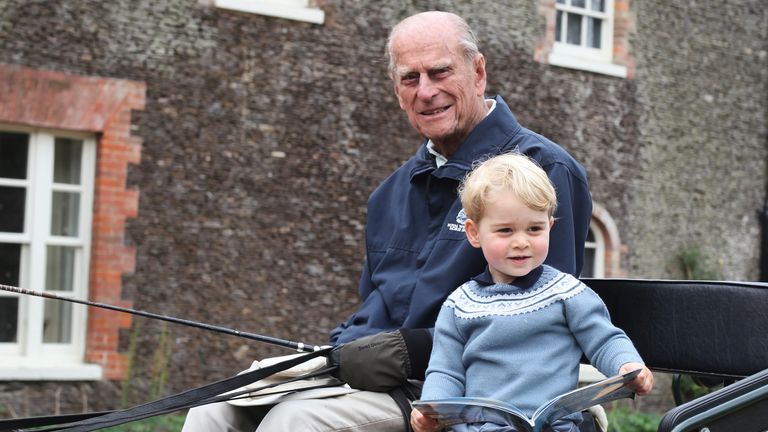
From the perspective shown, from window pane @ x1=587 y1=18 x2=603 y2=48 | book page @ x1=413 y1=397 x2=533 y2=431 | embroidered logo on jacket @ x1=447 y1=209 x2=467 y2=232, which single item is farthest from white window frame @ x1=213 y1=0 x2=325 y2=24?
book page @ x1=413 y1=397 x2=533 y2=431

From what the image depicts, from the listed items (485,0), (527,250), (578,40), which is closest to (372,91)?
(485,0)

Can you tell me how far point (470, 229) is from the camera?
3416 millimetres

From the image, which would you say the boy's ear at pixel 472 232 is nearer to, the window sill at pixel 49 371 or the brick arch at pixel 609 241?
the window sill at pixel 49 371

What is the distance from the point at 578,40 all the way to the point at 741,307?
10.2 meters

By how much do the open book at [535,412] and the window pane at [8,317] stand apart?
7297mm

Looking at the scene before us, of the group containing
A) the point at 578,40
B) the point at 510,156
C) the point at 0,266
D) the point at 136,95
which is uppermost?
the point at 578,40

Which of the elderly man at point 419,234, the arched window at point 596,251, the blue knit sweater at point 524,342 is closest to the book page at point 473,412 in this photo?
the blue knit sweater at point 524,342

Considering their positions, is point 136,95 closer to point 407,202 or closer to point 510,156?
point 407,202

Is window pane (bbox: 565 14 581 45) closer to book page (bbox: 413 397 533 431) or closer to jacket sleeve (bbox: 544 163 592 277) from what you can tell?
jacket sleeve (bbox: 544 163 592 277)

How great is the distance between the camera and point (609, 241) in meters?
13.4

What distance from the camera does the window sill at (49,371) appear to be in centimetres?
961

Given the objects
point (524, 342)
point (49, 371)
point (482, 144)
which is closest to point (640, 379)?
point (524, 342)

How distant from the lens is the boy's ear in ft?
11.1

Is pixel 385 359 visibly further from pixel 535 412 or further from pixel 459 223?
pixel 535 412
